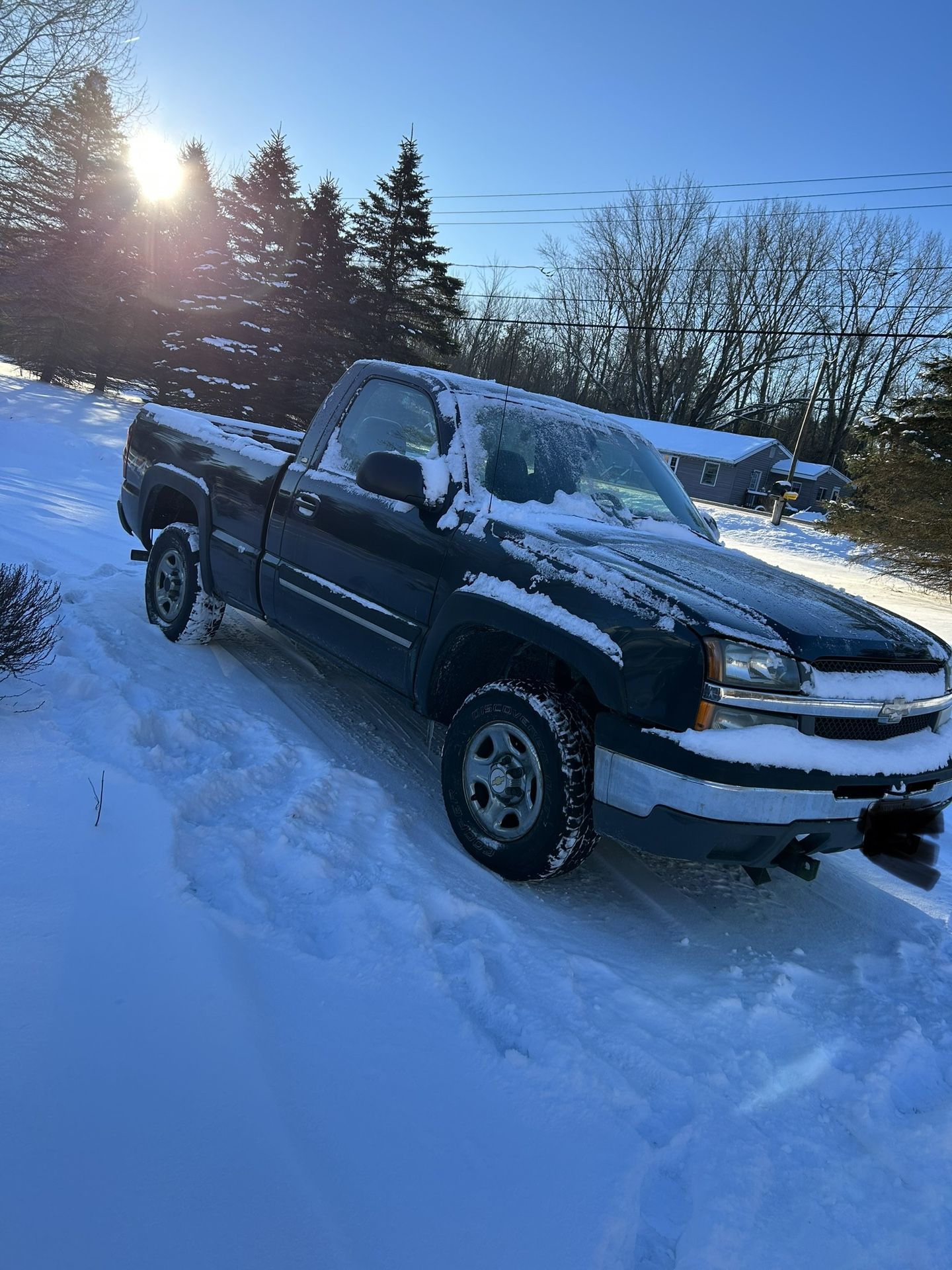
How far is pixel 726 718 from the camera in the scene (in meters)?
2.70

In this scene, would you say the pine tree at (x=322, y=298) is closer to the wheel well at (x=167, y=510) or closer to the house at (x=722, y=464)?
the wheel well at (x=167, y=510)

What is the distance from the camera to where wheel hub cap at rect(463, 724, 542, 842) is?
312 cm

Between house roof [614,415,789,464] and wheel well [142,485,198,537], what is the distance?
39.9m

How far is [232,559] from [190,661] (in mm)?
684

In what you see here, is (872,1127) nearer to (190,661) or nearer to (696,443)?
(190,661)

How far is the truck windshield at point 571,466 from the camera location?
3818 millimetres

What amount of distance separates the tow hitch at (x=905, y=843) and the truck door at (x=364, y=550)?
6.57ft

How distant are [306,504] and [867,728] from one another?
9.68 ft

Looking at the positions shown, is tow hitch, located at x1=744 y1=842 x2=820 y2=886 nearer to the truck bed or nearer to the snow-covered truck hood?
the snow-covered truck hood

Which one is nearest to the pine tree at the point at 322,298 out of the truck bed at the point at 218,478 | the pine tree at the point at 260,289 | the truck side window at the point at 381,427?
the pine tree at the point at 260,289

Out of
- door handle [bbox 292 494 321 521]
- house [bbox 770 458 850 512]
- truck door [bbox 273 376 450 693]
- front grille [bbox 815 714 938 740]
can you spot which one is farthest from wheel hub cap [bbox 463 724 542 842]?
house [bbox 770 458 850 512]

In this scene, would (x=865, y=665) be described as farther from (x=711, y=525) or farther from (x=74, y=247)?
(x=74, y=247)

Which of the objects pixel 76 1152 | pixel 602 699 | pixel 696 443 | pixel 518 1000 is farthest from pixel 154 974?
pixel 696 443

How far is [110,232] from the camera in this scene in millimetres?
23516
